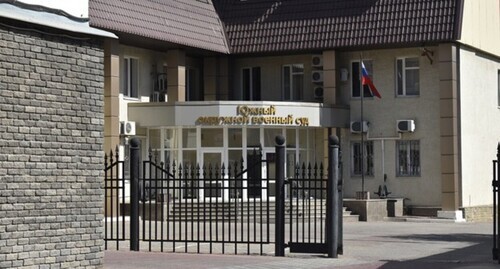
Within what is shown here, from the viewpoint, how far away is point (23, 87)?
13.5 m

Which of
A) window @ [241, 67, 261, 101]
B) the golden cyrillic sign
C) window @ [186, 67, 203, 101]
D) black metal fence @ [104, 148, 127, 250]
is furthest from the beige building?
black metal fence @ [104, 148, 127, 250]

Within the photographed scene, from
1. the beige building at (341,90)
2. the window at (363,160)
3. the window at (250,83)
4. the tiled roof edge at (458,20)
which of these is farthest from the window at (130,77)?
the tiled roof edge at (458,20)

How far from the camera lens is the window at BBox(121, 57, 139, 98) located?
121 feet

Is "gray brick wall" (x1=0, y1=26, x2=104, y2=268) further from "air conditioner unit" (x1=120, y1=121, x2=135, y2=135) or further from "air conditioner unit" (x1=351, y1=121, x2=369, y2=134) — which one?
"air conditioner unit" (x1=351, y1=121, x2=369, y2=134)

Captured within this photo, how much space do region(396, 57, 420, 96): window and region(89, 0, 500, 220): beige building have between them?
39mm

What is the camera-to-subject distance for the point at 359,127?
38.6 m

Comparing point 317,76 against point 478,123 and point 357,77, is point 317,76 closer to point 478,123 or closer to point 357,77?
point 357,77

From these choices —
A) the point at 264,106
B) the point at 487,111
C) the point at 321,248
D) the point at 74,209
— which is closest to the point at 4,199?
the point at 74,209

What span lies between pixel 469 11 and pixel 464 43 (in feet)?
4.29

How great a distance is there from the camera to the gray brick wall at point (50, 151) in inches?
521

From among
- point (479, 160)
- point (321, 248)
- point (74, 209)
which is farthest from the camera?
point (479, 160)

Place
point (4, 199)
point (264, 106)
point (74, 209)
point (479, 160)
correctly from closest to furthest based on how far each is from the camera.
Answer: point (4, 199)
point (74, 209)
point (264, 106)
point (479, 160)

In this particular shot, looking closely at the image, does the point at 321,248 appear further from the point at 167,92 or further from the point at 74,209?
the point at 167,92

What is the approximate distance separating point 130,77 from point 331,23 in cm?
806
